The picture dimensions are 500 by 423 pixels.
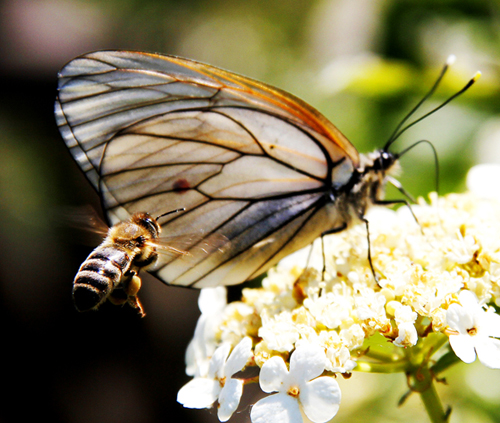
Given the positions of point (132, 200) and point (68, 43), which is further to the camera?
point (68, 43)

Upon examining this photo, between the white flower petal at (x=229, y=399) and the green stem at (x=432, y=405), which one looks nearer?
the white flower petal at (x=229, y=399)

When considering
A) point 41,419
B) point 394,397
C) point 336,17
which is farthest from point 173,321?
point 336,17

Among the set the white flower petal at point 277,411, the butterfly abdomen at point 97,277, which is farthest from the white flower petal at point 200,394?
the butterfly abdomen at point 97,277

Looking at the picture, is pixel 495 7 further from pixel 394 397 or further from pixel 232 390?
pixel 232 390

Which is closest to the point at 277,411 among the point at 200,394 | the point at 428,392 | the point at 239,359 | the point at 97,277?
the point at 239,359

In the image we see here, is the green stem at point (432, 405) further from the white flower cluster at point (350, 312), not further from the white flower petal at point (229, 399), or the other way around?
the white flower petal at point (229, 399)
